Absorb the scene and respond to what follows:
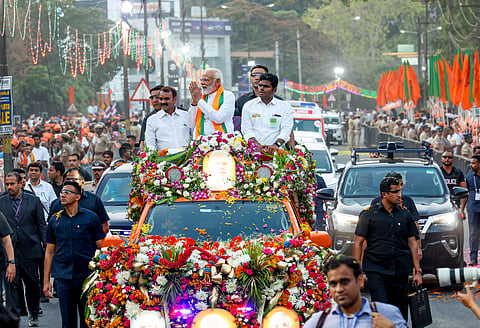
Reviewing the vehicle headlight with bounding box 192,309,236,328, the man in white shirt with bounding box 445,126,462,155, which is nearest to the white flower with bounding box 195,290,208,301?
the vehicle headlight with bounding box 192,309,236,328

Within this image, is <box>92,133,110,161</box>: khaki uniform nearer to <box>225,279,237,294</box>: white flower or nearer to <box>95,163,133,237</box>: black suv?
<box>95,163,133,237</box>: black suv

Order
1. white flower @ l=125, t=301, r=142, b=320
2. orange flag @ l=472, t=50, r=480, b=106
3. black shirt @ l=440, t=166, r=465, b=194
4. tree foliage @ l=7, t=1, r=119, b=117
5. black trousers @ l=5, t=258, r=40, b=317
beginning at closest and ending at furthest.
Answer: white flower @ l=125, t=301, r=142, b=320
black trousers @ l=5, t=258, r=40, b=317
black shirt @ l=440, t=166, r=465, b=194
orange flag @ l=472, t=50, r=480, b=106
tree foliage @ l=7, t=1, r=119, b=117

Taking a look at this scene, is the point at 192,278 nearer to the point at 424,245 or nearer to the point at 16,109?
the point at 424,245

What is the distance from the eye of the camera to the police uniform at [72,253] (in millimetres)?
9524

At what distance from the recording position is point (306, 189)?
10398 mm

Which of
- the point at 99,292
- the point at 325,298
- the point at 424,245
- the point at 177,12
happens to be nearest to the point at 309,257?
the point at 325,298

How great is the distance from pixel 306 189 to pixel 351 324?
5186mm

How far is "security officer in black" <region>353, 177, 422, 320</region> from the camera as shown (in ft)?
30.2

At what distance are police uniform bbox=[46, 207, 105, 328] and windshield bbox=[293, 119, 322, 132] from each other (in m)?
20.6

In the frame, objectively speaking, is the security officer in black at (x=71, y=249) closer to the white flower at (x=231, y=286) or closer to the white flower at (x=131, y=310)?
the white flower at (x=131, y=310)

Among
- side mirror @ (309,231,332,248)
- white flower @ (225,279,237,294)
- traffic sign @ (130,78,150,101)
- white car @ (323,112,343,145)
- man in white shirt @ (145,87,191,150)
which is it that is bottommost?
white car @ (323,112,343,145)

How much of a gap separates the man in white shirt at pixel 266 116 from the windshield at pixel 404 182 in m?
3.88

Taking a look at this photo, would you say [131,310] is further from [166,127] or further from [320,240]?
[166,127]

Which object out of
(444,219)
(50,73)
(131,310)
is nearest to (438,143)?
(444,219)
